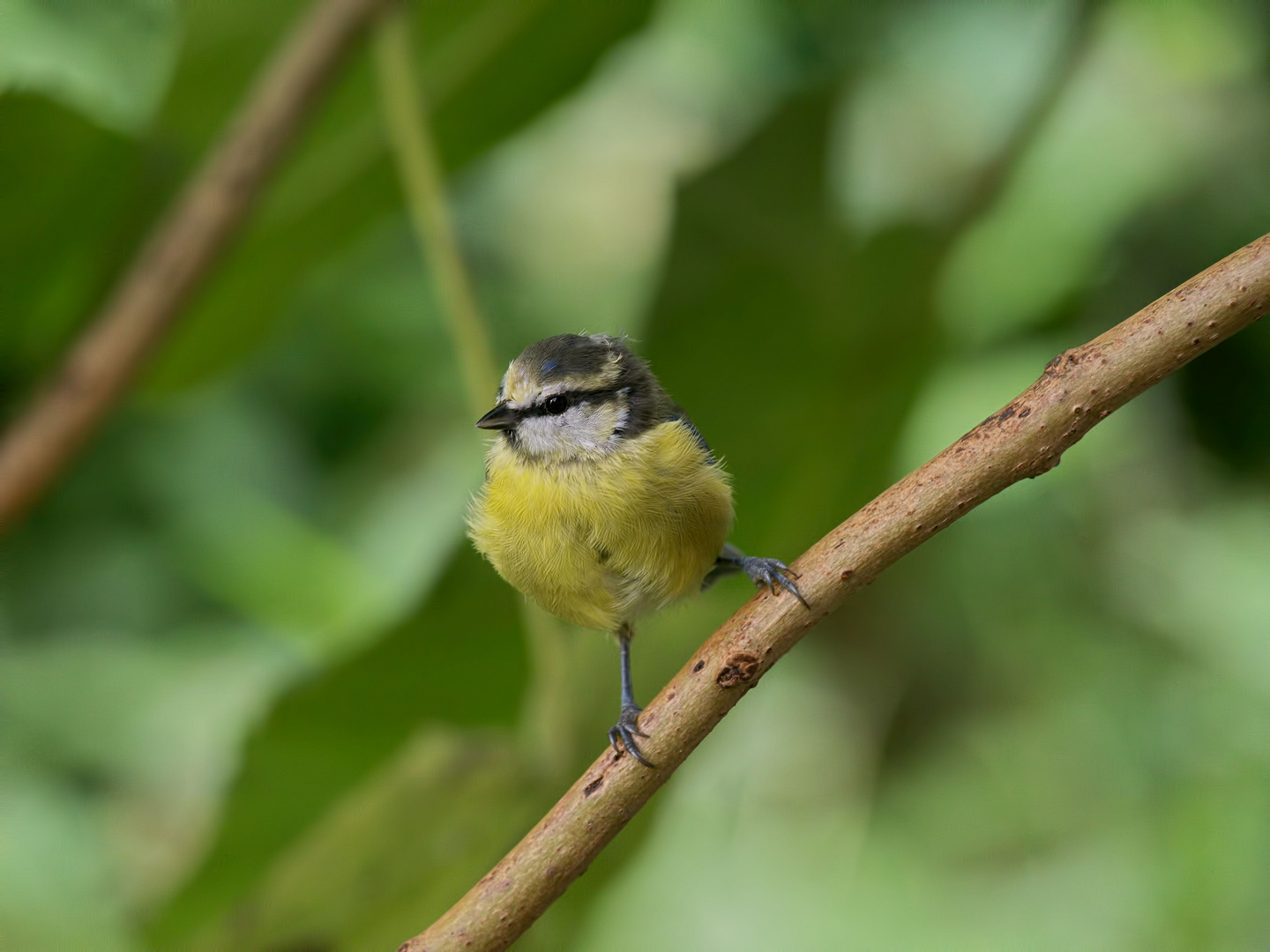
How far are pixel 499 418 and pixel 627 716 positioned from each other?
14.7 inches

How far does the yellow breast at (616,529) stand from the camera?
1177 millimetres

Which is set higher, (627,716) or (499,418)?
(499,418)

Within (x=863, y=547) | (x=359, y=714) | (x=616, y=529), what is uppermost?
(x=359, y=714)

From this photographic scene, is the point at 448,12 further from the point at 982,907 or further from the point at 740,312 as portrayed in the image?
the point at 982,907

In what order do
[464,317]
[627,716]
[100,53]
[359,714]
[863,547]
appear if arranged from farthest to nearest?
[100,53] → [359,714] → [464,317] → [627,716] → [863,547]

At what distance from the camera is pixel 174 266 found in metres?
1.45

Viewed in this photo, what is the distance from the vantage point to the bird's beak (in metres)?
1.23

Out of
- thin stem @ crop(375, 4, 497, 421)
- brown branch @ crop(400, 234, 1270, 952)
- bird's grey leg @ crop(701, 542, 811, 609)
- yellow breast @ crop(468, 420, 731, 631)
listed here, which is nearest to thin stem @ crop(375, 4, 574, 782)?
thin stem @ crop(375, 4, 497, 421)

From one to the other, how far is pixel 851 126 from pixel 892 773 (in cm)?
94

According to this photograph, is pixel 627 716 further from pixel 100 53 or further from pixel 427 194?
pixel 100 53

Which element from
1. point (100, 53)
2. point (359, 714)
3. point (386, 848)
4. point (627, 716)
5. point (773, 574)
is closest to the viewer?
point (773, 574)

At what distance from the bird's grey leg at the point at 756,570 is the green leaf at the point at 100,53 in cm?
109

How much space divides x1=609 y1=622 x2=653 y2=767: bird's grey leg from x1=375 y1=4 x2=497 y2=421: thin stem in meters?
0.34

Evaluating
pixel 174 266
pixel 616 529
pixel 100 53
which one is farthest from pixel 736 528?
pixel 100 53
